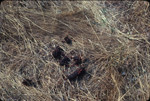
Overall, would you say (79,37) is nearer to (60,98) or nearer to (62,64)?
(62,64)

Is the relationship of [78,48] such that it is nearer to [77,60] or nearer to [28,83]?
[77,60]

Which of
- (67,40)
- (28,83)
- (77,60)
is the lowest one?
(77,60)

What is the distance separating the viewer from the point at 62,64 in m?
2.90

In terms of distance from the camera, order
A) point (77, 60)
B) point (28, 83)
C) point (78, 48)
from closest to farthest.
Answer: point (28, 83) → point (77, 60) → point (78, 48)

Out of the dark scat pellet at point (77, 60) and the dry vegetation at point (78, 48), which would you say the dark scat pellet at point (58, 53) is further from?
the dark scat pellet at point (77, 60)

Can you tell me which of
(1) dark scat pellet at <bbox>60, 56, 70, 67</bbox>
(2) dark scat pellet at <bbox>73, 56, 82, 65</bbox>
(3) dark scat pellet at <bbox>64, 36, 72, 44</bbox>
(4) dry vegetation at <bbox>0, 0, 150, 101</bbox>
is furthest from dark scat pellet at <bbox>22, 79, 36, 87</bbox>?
(3) dark scat pellet at <bbox>64, 36, 72, 44</bbox>

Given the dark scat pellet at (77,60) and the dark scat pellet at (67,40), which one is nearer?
the dark scat pellet at (77,60)

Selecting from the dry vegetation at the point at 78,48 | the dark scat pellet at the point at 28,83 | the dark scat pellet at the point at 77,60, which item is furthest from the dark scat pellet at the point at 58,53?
the dark scat pellet at the point at 28,83

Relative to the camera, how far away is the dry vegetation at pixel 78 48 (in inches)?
104

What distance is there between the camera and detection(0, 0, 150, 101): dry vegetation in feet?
8.70

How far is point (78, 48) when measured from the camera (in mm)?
3096

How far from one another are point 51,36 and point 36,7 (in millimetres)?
727

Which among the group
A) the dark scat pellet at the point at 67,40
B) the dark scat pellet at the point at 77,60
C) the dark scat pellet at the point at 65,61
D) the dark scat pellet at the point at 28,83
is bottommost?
the dark scat pellet at the point at 77,60

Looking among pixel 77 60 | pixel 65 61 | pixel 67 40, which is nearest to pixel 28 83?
pixel 65 61
